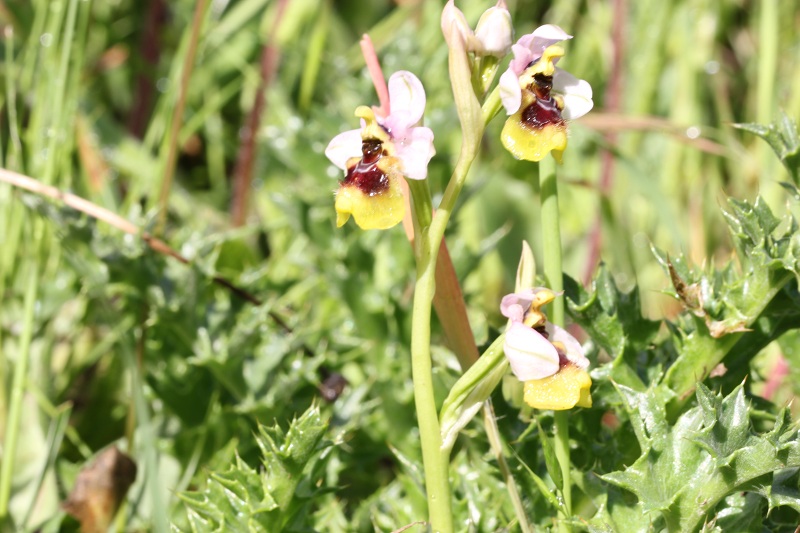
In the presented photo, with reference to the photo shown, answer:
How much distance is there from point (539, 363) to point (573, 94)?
30cm

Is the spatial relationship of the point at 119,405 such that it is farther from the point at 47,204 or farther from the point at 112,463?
the point at 47,204

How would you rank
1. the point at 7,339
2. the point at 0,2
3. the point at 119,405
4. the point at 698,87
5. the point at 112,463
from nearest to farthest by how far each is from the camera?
the point at 112,463 < the point at 7,339 < the point at 119,405 < the point at 0,2 < the point at 698,87

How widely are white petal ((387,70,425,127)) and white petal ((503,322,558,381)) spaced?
0.24 meters

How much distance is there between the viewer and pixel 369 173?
89cm

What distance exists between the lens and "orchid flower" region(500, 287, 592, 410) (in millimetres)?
882

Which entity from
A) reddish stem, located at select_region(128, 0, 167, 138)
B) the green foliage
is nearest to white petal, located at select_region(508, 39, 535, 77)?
the green foliage

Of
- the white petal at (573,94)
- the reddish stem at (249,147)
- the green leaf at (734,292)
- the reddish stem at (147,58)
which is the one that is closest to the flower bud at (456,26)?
the white petal at (573,94)

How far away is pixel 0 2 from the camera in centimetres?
235

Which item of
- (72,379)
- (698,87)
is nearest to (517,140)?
(72,379)

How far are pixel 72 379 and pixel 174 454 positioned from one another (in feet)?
1.15

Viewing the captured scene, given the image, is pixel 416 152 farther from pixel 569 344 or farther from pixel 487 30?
pixel 569 344

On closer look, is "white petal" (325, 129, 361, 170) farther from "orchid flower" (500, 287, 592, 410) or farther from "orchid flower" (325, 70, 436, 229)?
"orchid flower" (500, 287, 592, 410)

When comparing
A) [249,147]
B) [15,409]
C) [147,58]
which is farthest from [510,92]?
[147,58]

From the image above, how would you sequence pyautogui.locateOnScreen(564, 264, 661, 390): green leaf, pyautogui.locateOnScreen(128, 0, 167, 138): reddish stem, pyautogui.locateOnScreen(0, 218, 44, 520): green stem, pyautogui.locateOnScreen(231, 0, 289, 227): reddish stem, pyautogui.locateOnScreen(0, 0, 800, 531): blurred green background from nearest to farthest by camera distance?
1. pyautogui.locateOnScreen(564, 264, 661, 390): green leaf
2. pyautogui.locateOnScreen(0, 218, 44, 520): green stem
3. pyautogui.locateOnScreen(0, 0, 800, 531): blurred green background
4. pyautogui.locateOnScreen(231, 0, 289, 227): reddish stem
5. pyautogui.locateOnScreen(128, 0, 167, 138): reddish stem
